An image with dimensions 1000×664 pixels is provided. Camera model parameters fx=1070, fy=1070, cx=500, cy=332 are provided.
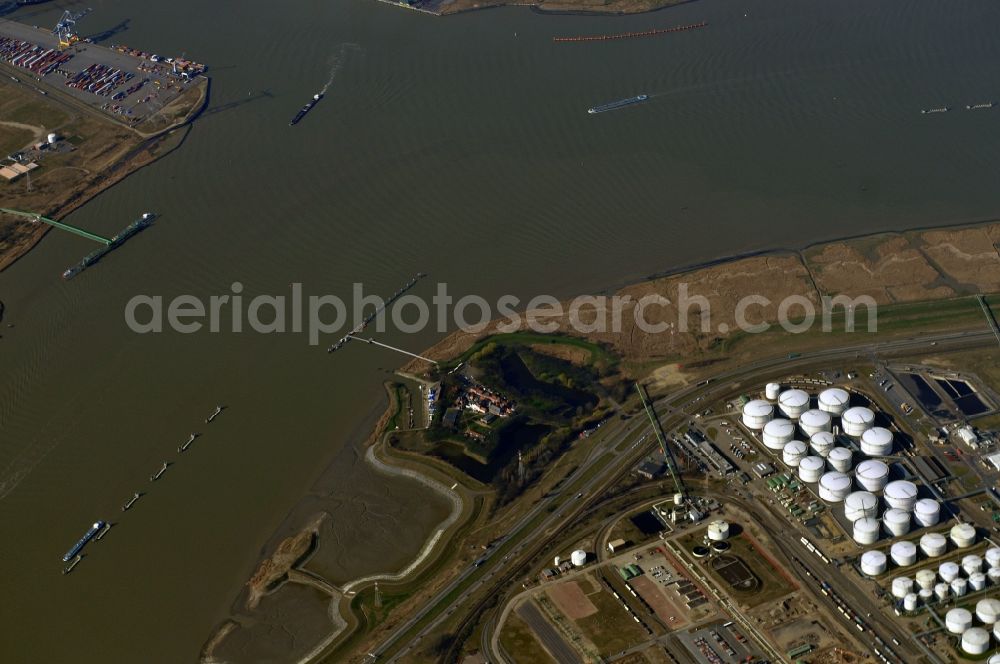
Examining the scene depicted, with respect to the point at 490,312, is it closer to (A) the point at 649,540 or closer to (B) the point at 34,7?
(A) the point at 649,540

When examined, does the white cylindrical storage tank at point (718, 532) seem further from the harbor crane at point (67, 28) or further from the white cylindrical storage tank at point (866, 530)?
the harbor crane at point (67, 28)

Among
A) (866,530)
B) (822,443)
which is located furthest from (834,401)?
(866,530)

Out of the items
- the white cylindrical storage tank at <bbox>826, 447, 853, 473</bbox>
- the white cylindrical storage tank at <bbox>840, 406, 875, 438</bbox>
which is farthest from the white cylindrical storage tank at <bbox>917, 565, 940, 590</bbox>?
the white cylindrical storage tank at <bbox>840, 406, 875, 438</bbox>

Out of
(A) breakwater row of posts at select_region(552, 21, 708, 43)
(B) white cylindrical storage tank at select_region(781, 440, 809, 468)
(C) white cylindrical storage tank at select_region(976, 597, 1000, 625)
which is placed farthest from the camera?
(A) breakwater row of posts at select_region(552, 21, 708, 43)

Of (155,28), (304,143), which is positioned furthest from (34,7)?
(304,143)

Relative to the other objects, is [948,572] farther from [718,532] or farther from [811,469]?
[718,532]

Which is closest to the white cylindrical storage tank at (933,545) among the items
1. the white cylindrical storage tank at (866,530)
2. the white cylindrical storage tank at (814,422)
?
the white cylindrical storage tank at (866,530)

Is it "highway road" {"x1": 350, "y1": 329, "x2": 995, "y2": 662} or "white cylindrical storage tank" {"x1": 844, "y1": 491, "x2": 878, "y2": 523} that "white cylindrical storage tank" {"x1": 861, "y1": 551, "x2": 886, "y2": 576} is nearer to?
"highway road" {"x1": 350, "y1": 329, "x2": 995, "y2": 662}
